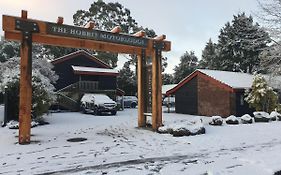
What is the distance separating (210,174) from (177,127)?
5813 mm

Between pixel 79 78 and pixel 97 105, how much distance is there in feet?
22.6

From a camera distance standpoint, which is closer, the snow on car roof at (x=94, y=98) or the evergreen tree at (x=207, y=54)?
the snow on car roof at (x=94, y=98)

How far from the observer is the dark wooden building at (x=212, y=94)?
23.1 metres

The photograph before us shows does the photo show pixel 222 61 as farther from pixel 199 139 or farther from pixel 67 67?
pixel 199 139

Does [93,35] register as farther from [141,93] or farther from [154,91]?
[141,93]

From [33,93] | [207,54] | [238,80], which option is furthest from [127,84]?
[33,93]

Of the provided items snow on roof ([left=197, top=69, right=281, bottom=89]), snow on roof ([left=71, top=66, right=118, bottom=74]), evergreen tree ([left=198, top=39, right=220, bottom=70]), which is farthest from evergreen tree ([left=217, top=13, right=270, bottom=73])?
snow on roof ([left=71, top=66, right=118, bottom=74])

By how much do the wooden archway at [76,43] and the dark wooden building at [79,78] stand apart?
1495 cm

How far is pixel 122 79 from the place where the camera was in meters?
43.7

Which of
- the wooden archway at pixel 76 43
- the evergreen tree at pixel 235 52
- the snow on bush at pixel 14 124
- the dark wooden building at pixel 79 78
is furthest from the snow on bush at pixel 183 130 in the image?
the evergreen tree at pixel 235 52

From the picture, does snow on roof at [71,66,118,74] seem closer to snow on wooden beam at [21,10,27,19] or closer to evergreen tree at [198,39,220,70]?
snow on wooden beam at [21,10,27,19]

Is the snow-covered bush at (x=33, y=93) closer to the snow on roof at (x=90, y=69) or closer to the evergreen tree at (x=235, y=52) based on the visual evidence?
the snow on roof at (x=90, y=69)

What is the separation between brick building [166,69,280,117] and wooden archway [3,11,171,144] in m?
10.8

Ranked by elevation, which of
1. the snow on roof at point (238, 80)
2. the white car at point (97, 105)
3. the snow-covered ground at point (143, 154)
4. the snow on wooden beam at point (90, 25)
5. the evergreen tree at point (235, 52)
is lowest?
the snow-covered ground at point (143, 154)
